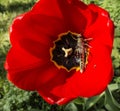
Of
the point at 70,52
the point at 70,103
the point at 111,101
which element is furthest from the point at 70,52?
the point at 70,103

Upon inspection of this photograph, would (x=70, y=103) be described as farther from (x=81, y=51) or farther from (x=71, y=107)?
(x=81, y=51)

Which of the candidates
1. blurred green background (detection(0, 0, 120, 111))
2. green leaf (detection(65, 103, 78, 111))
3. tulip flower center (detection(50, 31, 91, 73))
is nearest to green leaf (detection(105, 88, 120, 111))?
blurred green background (detection(0, 0, 120, 111))

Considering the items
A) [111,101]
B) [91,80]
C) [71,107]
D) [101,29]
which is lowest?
[71,107]

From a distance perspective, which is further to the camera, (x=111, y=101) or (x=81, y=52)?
(x=111, y=101)

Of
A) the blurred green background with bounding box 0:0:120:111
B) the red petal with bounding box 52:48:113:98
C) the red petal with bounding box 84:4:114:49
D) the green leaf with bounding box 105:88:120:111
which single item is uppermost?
the red petal with bounding box 84:4:114:49

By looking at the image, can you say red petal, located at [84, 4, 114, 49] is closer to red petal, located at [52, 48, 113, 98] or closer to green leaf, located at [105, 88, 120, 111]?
red petal, located at [52, 48, 113, 98]

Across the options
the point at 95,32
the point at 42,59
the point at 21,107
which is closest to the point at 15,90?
the point at 21,107

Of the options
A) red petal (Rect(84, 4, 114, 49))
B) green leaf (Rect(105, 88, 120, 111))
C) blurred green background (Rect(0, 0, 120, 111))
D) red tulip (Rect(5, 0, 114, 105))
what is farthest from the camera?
blurred green background (Rect(0, 0, 120, 111))

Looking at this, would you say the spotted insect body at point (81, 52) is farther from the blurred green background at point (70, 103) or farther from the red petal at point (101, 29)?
the blurred green background at point (70, 103)
